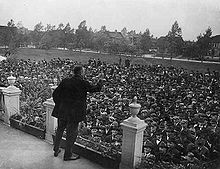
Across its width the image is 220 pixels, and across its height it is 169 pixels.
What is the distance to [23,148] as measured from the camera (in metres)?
3.88

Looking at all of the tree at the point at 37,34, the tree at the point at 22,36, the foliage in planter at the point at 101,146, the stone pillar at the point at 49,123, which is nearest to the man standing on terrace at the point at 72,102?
the foliage in planter at the point at 101,146

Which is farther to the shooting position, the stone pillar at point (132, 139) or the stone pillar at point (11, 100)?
the stone pillar at point (11, 100)

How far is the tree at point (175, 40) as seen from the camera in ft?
11.1

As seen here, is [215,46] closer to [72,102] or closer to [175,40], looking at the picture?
[175,40]

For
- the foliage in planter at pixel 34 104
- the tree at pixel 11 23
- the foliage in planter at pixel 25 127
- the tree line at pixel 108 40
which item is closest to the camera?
the tree line at pixel 108 40

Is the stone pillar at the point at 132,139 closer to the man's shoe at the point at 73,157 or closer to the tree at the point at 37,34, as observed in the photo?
the man's shoe at the point at 73,157

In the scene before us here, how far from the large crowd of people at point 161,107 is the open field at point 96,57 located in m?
0.08

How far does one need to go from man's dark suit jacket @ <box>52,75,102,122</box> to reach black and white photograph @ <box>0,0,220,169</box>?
0.04 ft

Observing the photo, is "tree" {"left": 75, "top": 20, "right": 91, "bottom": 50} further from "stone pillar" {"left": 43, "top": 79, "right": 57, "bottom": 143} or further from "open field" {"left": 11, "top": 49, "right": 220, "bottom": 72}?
"stone pillar" {"left": 43, "top": 79, "right": 57, "bottom": 143}

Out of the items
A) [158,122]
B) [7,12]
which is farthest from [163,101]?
[7,12]

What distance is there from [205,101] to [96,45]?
5.52 ft

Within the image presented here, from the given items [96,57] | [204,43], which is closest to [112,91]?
[96,57]

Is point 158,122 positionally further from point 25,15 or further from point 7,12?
point 7,12

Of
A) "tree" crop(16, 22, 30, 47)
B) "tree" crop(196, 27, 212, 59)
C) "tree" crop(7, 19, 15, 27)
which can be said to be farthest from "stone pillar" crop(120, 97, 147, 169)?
"tree" crop(7, 19, 15, 27)
